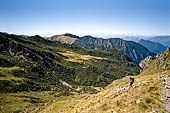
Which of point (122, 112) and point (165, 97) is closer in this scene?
point (122, 112)

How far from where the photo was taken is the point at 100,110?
118ft

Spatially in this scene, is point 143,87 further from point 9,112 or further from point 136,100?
point 9,112

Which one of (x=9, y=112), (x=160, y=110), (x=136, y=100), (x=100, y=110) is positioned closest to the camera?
(x=160, y=110)

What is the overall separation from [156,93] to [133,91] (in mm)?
5398

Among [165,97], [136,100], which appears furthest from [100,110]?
[165,97]

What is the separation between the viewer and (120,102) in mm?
34656

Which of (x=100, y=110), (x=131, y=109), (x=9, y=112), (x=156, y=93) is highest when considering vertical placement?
(x=156, y=93)

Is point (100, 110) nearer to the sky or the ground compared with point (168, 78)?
nearer to the ground

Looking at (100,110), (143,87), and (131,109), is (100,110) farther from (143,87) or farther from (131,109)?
(143,87)

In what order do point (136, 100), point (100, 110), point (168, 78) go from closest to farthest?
1. point (136, 100)
2. point (100, 110)
3. point (168, 78)

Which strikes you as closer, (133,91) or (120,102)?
(120,102)

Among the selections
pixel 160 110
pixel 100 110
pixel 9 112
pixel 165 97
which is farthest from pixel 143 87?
pixel 9 112

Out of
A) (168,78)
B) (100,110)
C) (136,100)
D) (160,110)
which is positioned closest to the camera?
(160,110)

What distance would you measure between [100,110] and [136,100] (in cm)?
859
